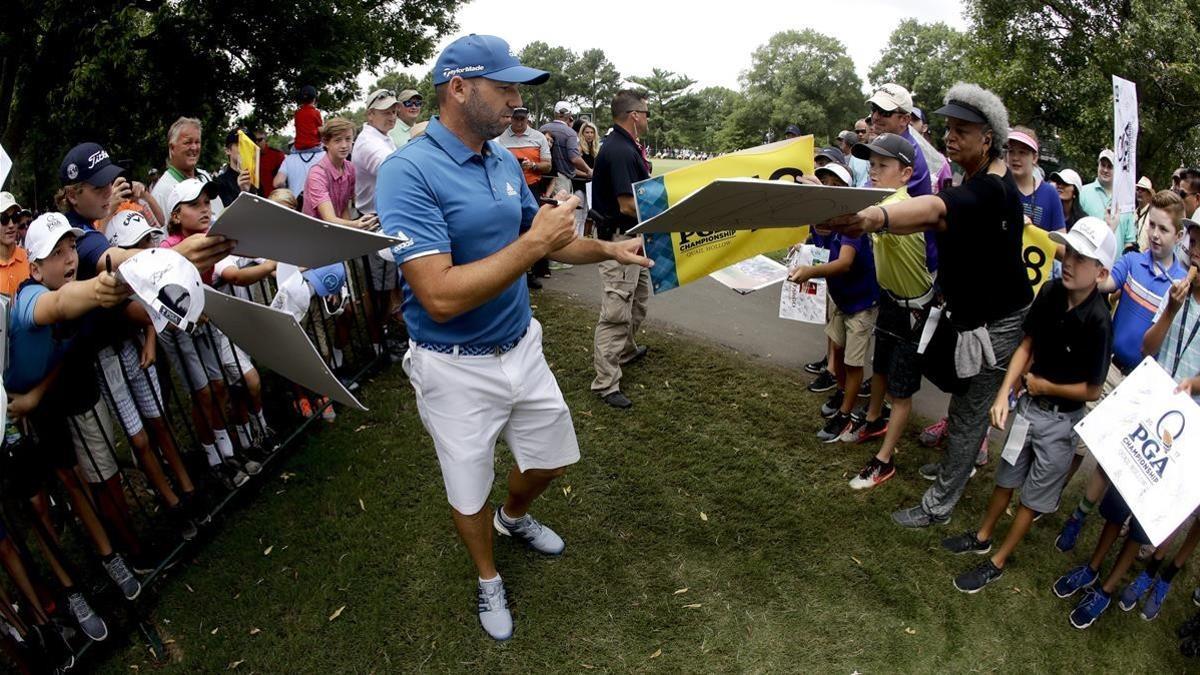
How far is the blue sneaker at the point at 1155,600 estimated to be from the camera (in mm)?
3561

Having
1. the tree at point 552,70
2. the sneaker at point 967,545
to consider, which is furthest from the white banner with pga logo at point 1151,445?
the tree at point 552,70

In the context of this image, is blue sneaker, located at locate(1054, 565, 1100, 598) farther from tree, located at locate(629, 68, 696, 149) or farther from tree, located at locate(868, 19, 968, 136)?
tree, located at locate(629, 68, 696, 149)

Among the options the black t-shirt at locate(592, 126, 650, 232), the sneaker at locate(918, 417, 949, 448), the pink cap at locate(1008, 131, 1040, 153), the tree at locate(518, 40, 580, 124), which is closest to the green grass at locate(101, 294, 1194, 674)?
the sneaker at locate(918, 417, 949, 448)

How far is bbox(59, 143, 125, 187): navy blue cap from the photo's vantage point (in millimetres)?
3705

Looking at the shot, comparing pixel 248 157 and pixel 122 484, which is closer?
pixel 122 484

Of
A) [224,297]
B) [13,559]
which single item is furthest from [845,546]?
[13,559]

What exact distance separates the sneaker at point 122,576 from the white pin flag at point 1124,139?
21.9ft

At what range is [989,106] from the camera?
3.08m

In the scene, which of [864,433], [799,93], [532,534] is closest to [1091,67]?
[864,433]

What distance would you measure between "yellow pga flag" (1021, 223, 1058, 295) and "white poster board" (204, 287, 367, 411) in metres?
3.88

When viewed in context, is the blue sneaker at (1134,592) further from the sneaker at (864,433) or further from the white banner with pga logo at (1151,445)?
the sneaker at (864,433)

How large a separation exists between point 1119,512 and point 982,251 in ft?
5.41

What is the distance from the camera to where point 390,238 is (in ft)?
7.57

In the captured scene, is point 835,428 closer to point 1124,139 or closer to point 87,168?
point 1124,139
